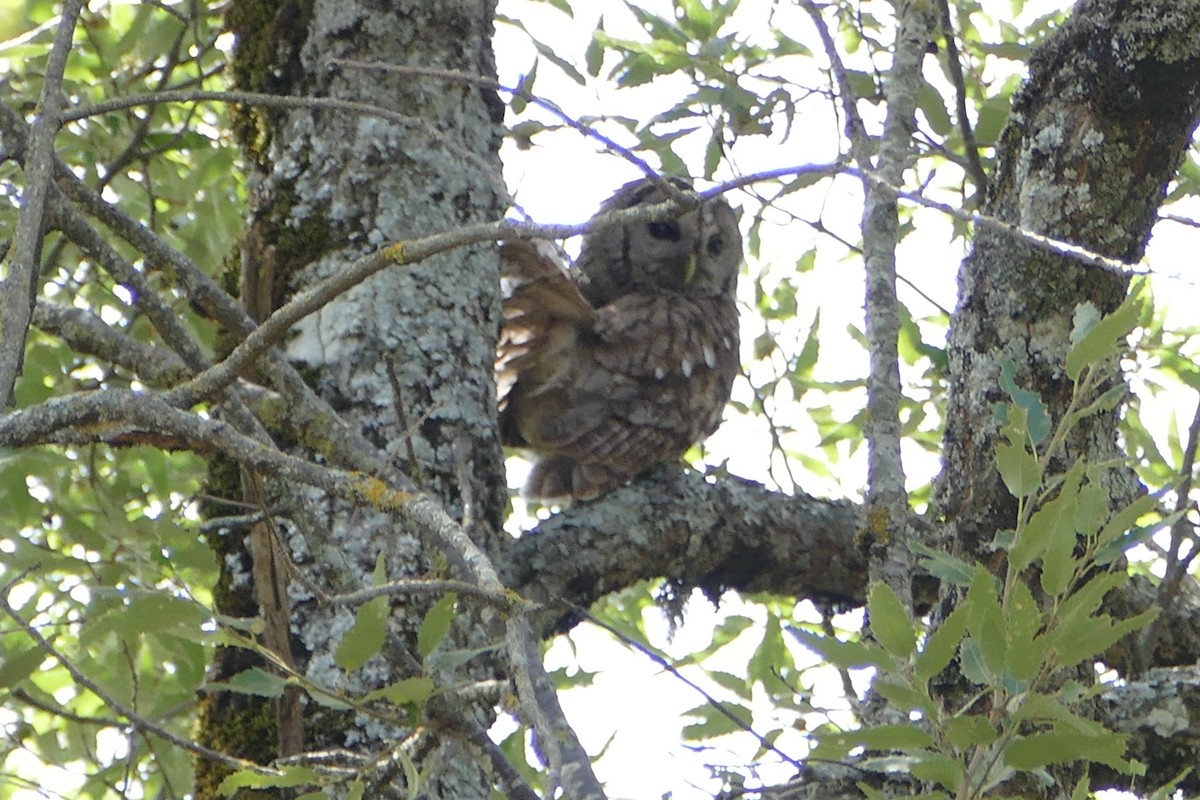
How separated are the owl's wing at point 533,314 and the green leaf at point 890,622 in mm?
1810

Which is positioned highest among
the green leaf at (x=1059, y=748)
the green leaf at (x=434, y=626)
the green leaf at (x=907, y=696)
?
the green leaf at (x=434, y=626)

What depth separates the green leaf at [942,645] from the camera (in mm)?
974

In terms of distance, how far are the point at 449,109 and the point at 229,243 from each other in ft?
2.38

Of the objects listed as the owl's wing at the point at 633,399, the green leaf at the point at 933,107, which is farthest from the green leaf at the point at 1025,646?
the owl's wing at the point at 633,399

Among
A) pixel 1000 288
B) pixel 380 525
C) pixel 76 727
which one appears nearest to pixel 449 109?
pixel 380 525

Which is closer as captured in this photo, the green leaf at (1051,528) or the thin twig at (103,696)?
the green leaf at (1051,528)

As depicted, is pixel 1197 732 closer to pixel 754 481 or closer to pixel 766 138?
pixel 754 481

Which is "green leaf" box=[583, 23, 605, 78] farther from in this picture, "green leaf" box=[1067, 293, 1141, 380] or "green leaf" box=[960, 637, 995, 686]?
"green leaf" box=[960, 637, 995, 686]

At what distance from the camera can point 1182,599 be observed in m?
2.39

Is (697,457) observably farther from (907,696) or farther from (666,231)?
(907,696)

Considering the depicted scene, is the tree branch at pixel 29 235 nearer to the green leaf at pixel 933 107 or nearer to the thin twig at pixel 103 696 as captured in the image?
the thin twig at pixel 103 696

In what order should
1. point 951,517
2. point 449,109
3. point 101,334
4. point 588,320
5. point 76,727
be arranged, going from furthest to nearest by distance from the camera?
point 588,320
point 76,727
point 449,109
point 951,517
point 101,334

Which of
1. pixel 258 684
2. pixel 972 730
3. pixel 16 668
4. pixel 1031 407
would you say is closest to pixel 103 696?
pixel 16 668

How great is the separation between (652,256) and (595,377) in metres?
0.76
